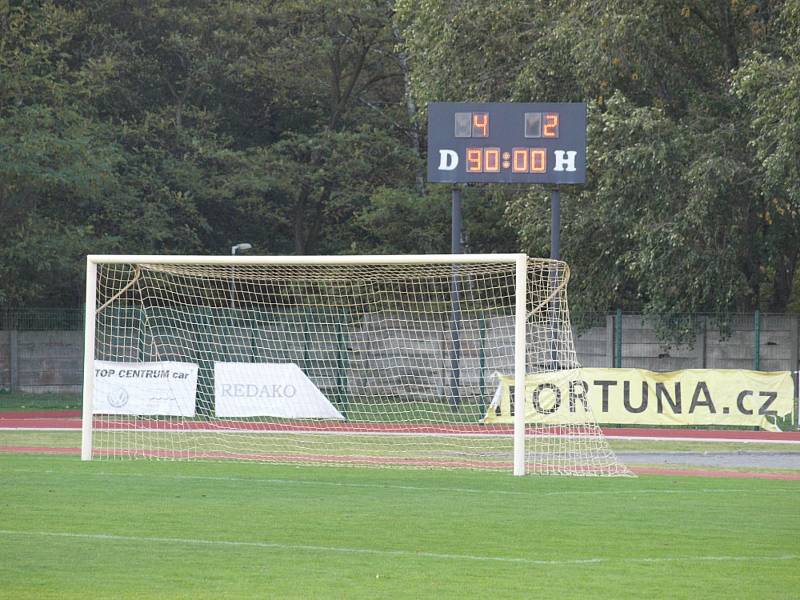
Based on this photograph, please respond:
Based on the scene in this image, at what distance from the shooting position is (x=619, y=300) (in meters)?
29.6

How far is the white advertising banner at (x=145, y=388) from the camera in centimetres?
2250

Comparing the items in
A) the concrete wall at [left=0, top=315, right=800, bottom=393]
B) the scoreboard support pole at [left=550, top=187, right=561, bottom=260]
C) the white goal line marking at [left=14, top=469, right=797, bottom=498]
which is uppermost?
the scoreboard support pole at [left=550, top=187, right=561, bottom=260]

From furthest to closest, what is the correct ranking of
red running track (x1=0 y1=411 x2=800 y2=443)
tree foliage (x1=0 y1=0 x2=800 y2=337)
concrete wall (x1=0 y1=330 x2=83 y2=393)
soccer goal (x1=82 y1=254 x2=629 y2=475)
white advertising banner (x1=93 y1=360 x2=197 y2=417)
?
concrete wall (x1=0 y1=330 x2=83 y2=393) < tree foliage (x1=0 y1=0 x2=800 y2=337) < white advertising banner (x1=93 y1=360 x2=197 y2=417) < red running track (x1=0 y1=411 x2=800 y2=443) < soccer goal (x1=82 y1=254 x2=629 y2=475)

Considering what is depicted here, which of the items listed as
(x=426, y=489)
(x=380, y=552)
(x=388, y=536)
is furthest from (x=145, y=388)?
(x=380, y=552)

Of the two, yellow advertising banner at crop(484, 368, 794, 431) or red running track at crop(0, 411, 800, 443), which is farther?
yellow advertising banner at crop(484, 368, 794, 431)

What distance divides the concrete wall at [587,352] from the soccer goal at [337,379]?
0.40 feet

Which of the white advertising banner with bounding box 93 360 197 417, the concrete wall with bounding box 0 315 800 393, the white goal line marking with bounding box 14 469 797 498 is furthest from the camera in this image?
the concrete wall with bounding box 0 315 800 393

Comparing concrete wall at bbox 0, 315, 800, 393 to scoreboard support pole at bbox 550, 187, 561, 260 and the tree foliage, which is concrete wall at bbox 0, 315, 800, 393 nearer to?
the tree foliage

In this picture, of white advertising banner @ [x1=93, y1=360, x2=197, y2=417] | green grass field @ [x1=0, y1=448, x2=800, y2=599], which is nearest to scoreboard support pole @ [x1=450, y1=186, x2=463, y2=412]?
white advertising banner @ [x1=93, y1=360, x2=197, y2=417]

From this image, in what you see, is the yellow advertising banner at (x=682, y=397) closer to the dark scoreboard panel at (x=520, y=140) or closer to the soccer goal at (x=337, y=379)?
the soccer goal at (x=337, y=379)

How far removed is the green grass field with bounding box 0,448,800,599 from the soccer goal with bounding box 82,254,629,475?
219 cm

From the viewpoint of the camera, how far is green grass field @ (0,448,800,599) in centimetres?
806

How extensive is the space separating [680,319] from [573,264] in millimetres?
3231

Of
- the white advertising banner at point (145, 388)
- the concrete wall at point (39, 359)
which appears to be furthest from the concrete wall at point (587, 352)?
the white advertising banner at point (145, 388)
